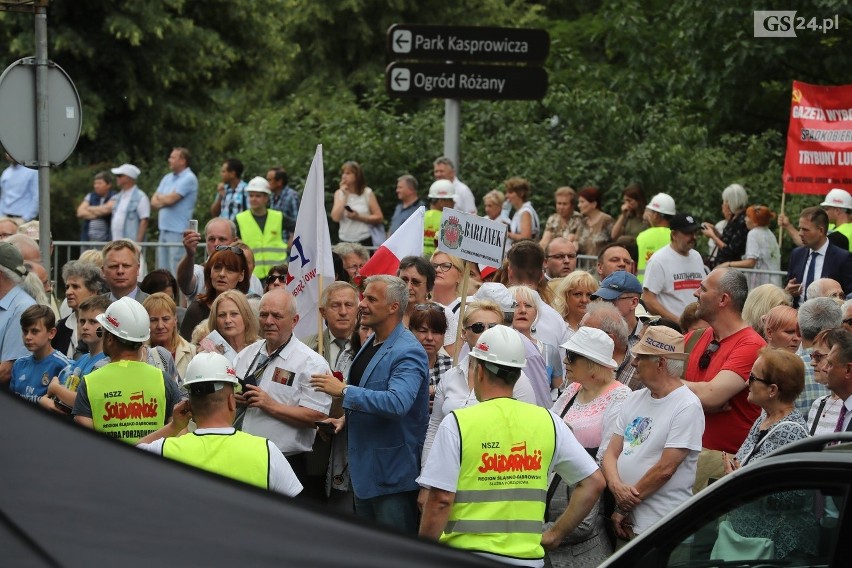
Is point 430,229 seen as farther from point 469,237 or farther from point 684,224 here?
point 469,237

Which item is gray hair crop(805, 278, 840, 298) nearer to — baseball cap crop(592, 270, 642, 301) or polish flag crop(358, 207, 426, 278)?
baseball cap crop(592, 270, 642, 301)

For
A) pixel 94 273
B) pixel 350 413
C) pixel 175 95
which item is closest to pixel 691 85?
pixel 175 95

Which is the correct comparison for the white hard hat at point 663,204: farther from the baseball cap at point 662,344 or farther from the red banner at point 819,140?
the baseball cap at point 662,344

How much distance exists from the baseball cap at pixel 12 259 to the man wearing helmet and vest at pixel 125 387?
8.99ft

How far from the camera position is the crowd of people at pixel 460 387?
17.1ft

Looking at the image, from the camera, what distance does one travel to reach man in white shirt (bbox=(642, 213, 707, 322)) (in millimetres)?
11484

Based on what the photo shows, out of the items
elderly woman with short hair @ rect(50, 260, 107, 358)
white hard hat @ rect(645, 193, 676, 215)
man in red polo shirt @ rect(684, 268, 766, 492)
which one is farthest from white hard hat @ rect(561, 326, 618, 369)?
white hard hat @ rect(645, 193, 676, 215)

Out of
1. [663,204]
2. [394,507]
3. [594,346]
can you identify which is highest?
[663,204]

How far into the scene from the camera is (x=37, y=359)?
25.9ft

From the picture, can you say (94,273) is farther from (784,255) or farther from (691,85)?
(691,85)

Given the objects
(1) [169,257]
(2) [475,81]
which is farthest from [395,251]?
(1) [169,257]

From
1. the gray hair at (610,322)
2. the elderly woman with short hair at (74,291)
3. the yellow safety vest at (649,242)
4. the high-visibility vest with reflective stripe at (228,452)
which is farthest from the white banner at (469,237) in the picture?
the yellow safety vest at (649,242)

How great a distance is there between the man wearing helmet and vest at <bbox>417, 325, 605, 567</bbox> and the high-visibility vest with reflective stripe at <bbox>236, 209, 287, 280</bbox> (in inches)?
362

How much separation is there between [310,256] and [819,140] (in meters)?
7.50
